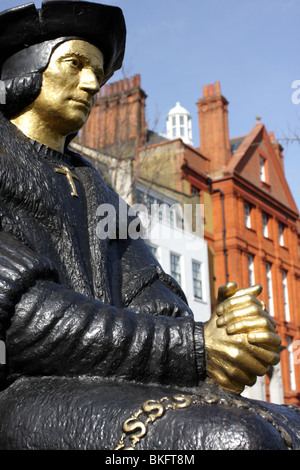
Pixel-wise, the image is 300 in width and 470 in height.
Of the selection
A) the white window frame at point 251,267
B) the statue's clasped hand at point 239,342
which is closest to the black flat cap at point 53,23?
the statue's clasped hand at point 239,342

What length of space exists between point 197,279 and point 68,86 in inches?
865

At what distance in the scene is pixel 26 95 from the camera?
115 inches

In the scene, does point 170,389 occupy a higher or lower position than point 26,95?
lower

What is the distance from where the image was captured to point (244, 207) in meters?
29.6

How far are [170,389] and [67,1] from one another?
1.80m

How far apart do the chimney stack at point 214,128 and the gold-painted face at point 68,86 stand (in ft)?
87.5

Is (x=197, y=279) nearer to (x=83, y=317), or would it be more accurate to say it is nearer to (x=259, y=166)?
(x=259, y=166)

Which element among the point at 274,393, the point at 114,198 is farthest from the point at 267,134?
the point at 114,198

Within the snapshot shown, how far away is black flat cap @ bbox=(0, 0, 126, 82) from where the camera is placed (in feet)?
9.48

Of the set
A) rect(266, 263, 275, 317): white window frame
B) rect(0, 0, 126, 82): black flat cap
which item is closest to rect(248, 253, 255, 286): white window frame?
rect(266, 263, 275, 317): white window frame

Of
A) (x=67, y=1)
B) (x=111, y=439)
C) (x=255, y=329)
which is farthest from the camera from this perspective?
(x=67, y=1)

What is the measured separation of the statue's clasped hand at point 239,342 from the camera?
2176 millimetres

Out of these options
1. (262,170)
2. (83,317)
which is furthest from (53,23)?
(262,170)

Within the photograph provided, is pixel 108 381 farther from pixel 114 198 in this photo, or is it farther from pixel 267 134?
pixel 267 134
